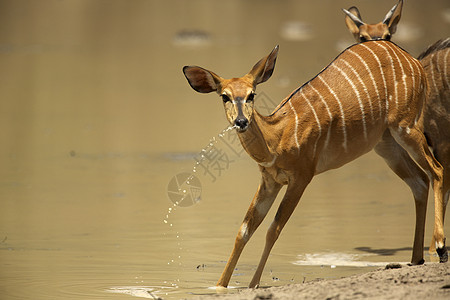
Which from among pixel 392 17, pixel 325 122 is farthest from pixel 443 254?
pixel 392 17

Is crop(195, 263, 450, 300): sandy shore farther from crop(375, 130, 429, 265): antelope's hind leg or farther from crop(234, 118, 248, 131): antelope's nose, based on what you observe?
crop(375, 130, 429, 265): antelope's hind leg

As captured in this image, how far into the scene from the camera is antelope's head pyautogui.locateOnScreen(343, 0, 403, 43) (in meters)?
9.21

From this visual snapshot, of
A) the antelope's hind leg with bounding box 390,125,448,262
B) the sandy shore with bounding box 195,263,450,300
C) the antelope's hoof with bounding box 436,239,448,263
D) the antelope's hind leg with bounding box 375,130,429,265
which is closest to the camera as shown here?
the sandy shore with bounding box 195,263,450,300

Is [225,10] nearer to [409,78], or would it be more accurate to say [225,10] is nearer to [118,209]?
[118,209]

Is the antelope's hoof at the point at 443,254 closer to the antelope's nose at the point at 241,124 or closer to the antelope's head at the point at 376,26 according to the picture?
the antelope's nose at the point at 241,124

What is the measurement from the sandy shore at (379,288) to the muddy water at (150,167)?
94 centimetres

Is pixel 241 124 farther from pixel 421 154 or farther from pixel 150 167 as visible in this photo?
pixel 150 167

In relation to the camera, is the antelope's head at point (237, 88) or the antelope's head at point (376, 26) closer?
the antelope's head at point (237, 88)

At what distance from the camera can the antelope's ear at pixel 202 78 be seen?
6.27 metres

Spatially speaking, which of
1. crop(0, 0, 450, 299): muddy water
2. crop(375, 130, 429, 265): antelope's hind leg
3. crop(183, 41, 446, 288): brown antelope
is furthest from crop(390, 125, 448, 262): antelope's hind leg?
crop(0, 0, 450, 299): muddy water

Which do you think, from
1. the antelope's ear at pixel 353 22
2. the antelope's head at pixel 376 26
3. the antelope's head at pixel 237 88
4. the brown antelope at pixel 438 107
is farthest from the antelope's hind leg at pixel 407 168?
the antelope's ear at pixel 353 22

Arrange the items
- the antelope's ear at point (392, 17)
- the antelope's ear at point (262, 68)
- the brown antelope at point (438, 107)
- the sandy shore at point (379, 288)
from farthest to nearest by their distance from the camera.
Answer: the antelope's ear at point (392, 17)
the brown antelope at point (438, 107)
the antelope's ear at point (262, 68)
the sandy shore at point (379, 288)

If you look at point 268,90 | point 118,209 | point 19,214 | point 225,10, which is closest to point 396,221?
point 118,209

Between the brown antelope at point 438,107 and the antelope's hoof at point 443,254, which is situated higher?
the brown antelope at point 438,107
